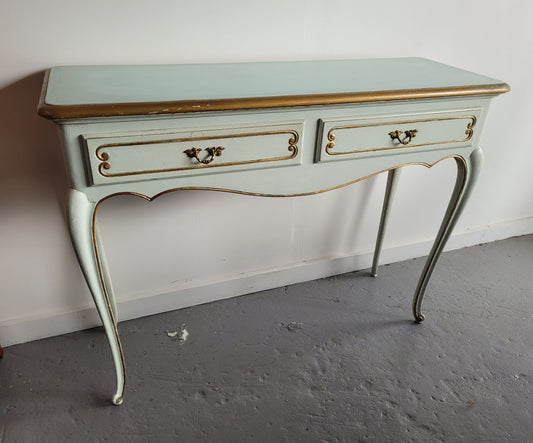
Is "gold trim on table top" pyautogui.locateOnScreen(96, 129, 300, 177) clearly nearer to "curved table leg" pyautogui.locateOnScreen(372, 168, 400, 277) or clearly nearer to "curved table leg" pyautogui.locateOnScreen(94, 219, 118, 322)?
"curved table leg" pyautogui.locateOnScreen(94, 219, 118, 322)

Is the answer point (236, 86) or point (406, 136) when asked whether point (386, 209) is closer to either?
point (406, 136)

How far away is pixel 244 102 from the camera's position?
1.10 m

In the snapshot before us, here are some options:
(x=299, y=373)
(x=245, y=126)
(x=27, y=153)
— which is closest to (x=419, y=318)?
(x=299, y=373)

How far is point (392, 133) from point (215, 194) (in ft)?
2.50

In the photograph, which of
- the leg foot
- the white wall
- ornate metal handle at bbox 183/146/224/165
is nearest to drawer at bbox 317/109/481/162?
ornate metal handle at bbox 183/146/224/165

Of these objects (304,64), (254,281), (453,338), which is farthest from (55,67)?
(453,338)

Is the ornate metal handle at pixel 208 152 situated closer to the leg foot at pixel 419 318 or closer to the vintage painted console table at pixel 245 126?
the vintage painted console table at pixel 245 126

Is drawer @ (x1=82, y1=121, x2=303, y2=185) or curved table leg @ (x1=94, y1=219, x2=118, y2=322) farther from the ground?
drawer @ (x1=82, y1=121, x2=303, y2=185)

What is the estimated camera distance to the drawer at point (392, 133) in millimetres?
1247

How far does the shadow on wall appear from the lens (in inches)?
53.4

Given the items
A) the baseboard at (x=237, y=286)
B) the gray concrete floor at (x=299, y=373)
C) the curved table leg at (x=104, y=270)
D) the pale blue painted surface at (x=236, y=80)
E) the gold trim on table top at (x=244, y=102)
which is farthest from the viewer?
the baseboard at (x=237, y=286)

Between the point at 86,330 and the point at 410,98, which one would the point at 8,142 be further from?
the point at 410,98

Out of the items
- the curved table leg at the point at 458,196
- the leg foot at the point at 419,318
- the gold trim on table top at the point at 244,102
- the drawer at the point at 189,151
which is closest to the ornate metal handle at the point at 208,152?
the drawer at the point at 189,151

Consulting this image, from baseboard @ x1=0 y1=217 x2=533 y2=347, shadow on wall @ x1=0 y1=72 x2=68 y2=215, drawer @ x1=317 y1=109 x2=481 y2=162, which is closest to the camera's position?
drawer @ x1=317 y1=109 x2=481 y2=162
